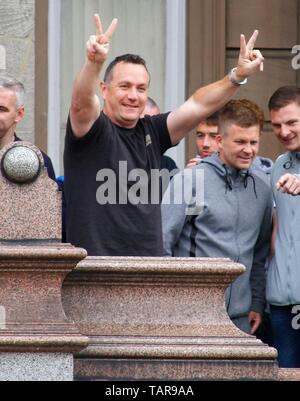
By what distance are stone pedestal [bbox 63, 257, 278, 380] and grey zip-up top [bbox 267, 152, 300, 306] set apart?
1237 millimetres

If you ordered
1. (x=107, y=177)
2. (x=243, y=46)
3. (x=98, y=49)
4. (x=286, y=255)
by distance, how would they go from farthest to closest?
(x=286, y=255) → (x=243, y=46) → (x=107, y=177) → (x=98, y=49)

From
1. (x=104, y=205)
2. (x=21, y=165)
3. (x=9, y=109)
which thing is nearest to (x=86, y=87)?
(x=104, y=205)

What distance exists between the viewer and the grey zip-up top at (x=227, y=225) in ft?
26.6

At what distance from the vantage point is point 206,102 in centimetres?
819

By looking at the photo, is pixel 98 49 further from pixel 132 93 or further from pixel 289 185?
pixel 289 185

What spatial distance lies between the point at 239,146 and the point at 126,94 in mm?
658

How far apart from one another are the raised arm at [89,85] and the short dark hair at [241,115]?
35.2 inches

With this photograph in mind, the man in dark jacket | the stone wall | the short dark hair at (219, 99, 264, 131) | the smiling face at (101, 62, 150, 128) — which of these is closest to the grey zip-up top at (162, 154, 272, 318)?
the short dark hair at (219, 99, 264, 131)

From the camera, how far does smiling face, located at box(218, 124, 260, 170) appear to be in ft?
27.1

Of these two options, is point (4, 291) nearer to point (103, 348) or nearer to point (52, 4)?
point (103, 348)

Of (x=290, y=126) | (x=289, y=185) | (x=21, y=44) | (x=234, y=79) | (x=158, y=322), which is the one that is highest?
(x=21, y=44)

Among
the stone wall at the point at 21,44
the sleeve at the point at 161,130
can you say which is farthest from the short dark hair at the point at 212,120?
the stone wall at the point at 21,44

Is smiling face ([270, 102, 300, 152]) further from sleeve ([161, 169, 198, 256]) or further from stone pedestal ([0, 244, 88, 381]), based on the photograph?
stone pedestal ([0, 244, 88, 381])
